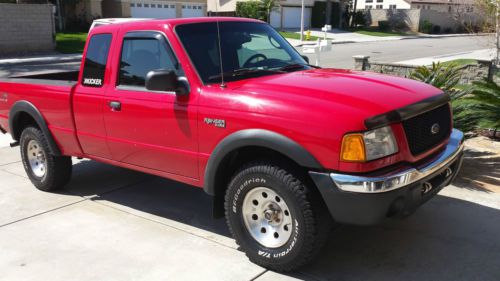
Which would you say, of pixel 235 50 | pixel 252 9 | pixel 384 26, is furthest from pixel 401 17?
pixel 235 50

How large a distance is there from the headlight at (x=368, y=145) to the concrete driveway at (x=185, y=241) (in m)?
1.01

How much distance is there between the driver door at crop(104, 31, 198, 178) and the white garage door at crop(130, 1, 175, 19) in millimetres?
34946

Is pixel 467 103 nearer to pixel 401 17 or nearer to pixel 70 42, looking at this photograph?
pixel 70 42

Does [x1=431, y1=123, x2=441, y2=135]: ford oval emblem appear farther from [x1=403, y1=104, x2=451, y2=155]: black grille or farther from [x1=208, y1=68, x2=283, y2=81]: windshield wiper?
[x1=208, y1=68, x2=283, y2=81]: windshield wiper

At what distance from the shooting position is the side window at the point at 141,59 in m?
4.42

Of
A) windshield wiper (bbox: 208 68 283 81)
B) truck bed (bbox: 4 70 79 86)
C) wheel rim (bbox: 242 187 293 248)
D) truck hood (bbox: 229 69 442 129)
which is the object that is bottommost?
wheel rim (bbox: 242 187 293 248)

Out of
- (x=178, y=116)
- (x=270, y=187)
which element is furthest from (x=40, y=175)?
(x=270, y=187)

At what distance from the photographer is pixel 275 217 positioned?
153 inches

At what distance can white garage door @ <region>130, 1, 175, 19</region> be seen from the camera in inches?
1503

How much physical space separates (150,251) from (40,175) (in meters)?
2.33

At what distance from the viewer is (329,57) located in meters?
24.1

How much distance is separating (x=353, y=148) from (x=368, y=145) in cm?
11

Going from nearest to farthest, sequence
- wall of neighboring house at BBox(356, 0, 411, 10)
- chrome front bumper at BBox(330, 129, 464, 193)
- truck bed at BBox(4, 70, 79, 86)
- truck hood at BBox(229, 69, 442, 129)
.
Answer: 1. chrome front bumper at BBox(330, 129, 464, 193)
2. truck hood at BBox(229, 69, 442, 129)
3. truck bed at BBox(4, 70, 79, 86)
4. wall of neighboring house at BBox(356, 0, 411, 10)

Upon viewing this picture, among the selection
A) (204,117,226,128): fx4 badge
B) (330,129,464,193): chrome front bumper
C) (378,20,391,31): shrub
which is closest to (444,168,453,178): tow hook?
(330,129,464,193): chrome front bumper
